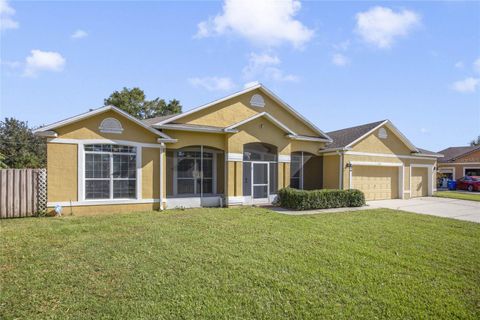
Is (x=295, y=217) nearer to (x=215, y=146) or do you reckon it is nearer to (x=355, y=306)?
(x=215, y=146)

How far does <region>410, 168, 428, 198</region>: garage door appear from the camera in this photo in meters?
22.3

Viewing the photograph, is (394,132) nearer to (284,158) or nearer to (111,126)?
(284,158)

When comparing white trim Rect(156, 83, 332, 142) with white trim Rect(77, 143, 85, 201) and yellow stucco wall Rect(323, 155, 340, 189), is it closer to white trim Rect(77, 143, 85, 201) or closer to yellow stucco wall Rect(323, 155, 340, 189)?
yellow stucco wall Rect(323, 155, 340, 189)

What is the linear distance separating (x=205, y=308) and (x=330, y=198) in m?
12.1

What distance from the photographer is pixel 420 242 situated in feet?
27.9

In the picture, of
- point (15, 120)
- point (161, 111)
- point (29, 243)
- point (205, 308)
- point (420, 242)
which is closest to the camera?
point (205, 308)

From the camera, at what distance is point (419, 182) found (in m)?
22.6

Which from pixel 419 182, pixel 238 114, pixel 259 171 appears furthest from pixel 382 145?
pixel 238 114

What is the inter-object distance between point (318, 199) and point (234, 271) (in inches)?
390

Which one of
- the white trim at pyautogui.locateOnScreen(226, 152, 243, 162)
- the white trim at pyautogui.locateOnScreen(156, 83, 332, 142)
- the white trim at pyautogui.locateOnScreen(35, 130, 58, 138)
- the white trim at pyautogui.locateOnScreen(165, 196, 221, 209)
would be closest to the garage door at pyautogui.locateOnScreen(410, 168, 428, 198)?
the white trim at pyautogui.locateOnScreen(156, 83, 332, 142)

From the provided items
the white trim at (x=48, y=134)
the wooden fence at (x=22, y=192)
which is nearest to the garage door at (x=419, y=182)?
the white trim at (x=48, y=134)

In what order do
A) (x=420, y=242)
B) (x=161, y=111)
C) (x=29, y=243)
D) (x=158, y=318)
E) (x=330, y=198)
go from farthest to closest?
1. (x=161, y=111)
2. (x=330, y=198)
3. (x=420, y=242)
4. (x=29, y=243)
5. (x=158, y=318)

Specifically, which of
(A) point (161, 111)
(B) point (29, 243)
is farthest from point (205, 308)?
(A) point (161, 111)

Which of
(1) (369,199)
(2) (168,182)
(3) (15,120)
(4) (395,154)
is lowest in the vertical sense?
(1) (369,199)
